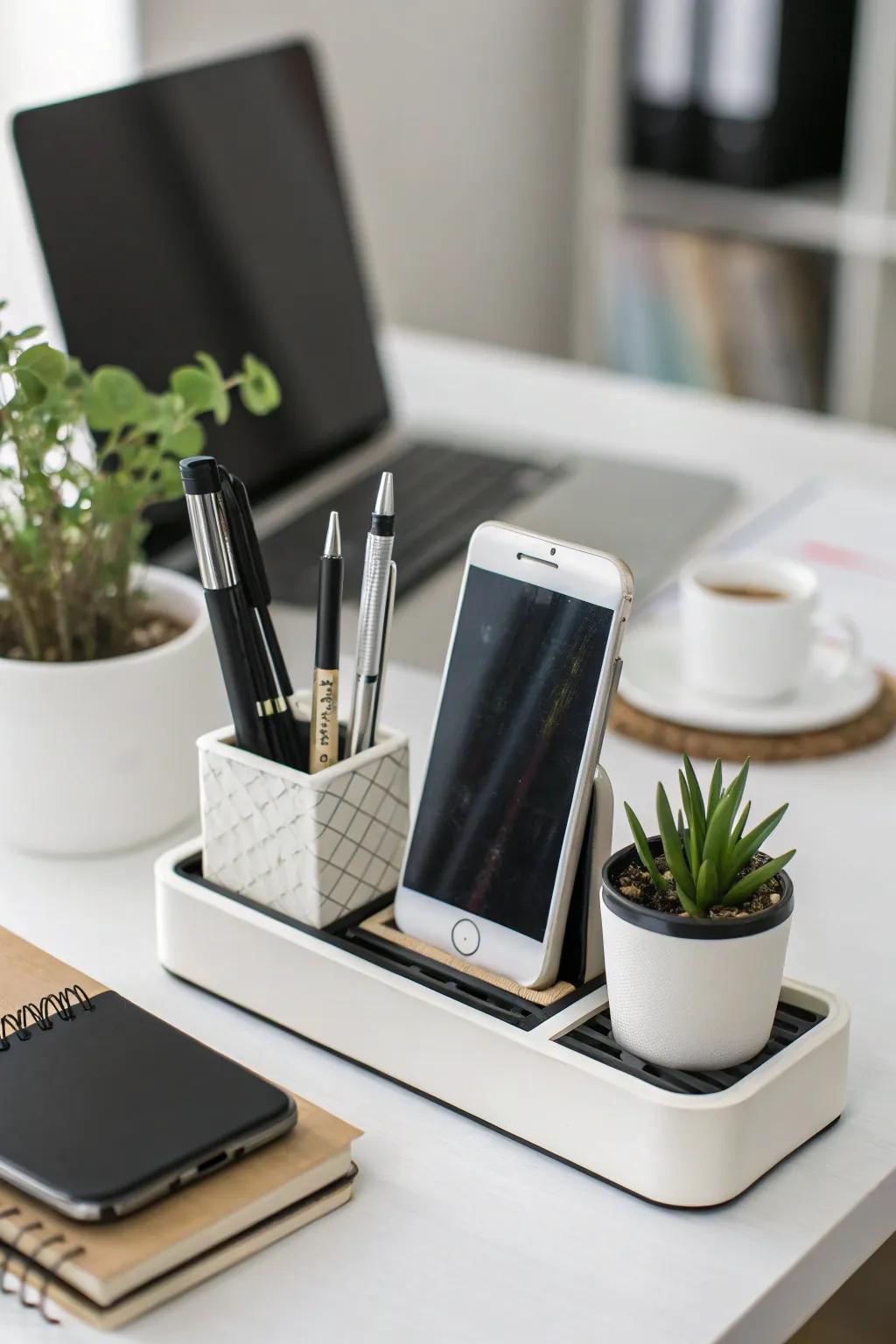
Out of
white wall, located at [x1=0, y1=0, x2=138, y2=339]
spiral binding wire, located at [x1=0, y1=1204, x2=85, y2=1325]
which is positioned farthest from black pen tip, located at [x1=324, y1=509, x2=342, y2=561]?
white wall, located at [x1=0, y1=0, x2=138, y2=339]

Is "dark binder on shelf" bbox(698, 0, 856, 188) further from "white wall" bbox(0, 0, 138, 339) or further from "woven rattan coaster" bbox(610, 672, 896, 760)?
"woven rattan coaster" bbox(610, 672, 896, 760)

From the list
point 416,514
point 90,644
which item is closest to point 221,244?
point 416,514

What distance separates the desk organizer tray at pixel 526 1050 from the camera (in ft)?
2.01

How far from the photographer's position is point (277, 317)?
4.59 ft

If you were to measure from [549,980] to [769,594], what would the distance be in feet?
1.42

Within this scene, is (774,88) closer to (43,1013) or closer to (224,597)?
(224,597)

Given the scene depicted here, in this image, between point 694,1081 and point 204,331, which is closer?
point 694,1081

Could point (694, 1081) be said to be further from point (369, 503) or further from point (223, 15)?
point (223, 15)

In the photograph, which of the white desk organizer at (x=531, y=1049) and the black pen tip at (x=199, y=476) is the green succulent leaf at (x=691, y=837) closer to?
the white desk organizer at (x=531, y=1049)

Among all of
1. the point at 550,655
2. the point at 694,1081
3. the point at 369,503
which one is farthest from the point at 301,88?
the point at 694,1081

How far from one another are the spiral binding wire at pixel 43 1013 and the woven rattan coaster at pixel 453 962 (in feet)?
0.41

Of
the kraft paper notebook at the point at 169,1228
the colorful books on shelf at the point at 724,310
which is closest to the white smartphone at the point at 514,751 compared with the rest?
the kraft paper notebook at the point at 169,1228

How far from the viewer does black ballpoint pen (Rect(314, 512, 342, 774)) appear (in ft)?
2.31

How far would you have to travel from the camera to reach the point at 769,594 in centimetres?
105
